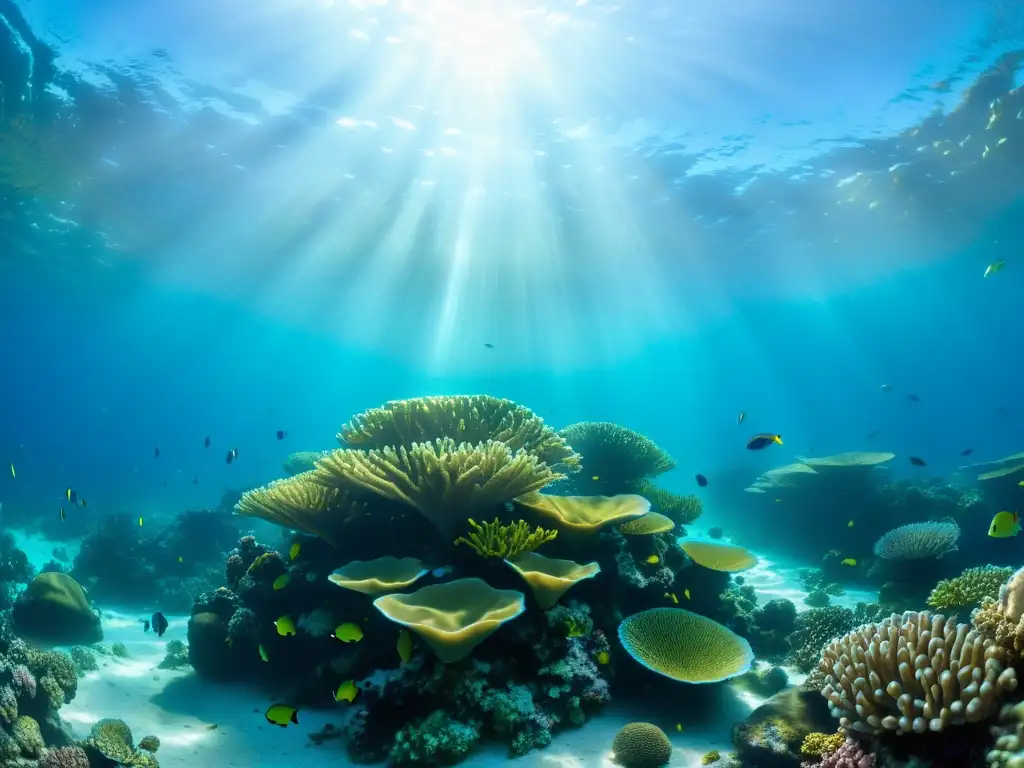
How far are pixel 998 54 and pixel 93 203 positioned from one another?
33.9 m

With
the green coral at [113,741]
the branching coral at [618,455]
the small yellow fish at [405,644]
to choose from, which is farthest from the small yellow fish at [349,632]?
the branching coral at [618,455]

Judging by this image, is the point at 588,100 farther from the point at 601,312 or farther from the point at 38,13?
the point at 601,312

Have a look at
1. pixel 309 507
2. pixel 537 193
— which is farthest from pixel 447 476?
pixel 537 193

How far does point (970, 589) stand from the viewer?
6.00m

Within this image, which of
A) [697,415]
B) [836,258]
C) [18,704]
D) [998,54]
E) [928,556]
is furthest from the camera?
[697,415]

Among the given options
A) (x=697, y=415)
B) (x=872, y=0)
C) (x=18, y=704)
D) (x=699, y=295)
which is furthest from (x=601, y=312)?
(x=697, y=415)

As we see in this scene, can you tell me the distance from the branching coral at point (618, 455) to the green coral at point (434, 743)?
5.84 meters

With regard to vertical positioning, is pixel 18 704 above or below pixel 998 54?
below

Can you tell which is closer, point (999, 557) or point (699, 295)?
point (999, 557)

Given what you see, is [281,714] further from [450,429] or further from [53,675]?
[53,675]

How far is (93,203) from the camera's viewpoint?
80.8 ft

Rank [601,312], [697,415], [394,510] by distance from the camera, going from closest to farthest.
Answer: [394,510], [601,312], [697,415]

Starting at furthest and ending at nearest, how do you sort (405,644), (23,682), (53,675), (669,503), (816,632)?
1. (669,503)
2. (816,632)
3. (53,675)
4. (23,682)
5. (405,644)

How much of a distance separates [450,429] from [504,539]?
6.65 feet
